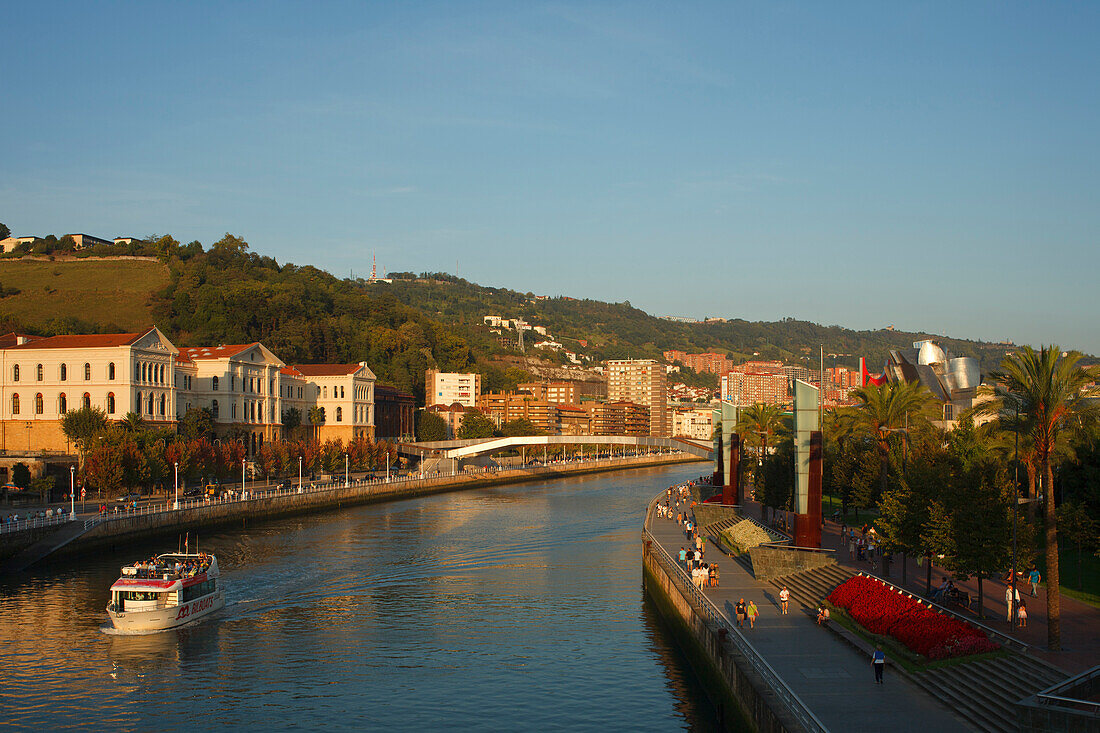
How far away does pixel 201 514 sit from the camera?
5684cm

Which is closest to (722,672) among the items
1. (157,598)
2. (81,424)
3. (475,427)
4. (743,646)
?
(743,646)

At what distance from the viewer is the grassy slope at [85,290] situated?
134125 mm

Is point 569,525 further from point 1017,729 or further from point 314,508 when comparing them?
point 1017,729

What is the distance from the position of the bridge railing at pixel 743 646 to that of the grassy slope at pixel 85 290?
11288 cm

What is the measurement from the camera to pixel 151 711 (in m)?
24.7

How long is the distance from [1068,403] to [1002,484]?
4.02 m

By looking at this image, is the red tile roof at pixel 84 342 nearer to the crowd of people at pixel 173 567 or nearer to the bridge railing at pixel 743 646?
the crowd of people at pixel 173 567

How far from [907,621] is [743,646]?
371 cm

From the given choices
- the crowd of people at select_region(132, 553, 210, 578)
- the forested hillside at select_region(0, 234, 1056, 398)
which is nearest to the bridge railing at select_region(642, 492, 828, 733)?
the crowd of people at select_region(132, 553, 210, 578)

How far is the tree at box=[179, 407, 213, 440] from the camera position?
276 ft

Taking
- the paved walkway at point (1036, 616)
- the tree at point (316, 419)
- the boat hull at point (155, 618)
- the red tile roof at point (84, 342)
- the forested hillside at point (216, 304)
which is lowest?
the boat hull at point (155, 618)

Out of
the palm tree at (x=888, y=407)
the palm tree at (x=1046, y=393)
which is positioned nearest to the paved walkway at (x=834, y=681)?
the palm tree at (x=1046, y=393)

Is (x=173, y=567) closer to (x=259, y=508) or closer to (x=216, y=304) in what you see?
(x=259, y=508)

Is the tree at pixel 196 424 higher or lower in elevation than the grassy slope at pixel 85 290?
lower
